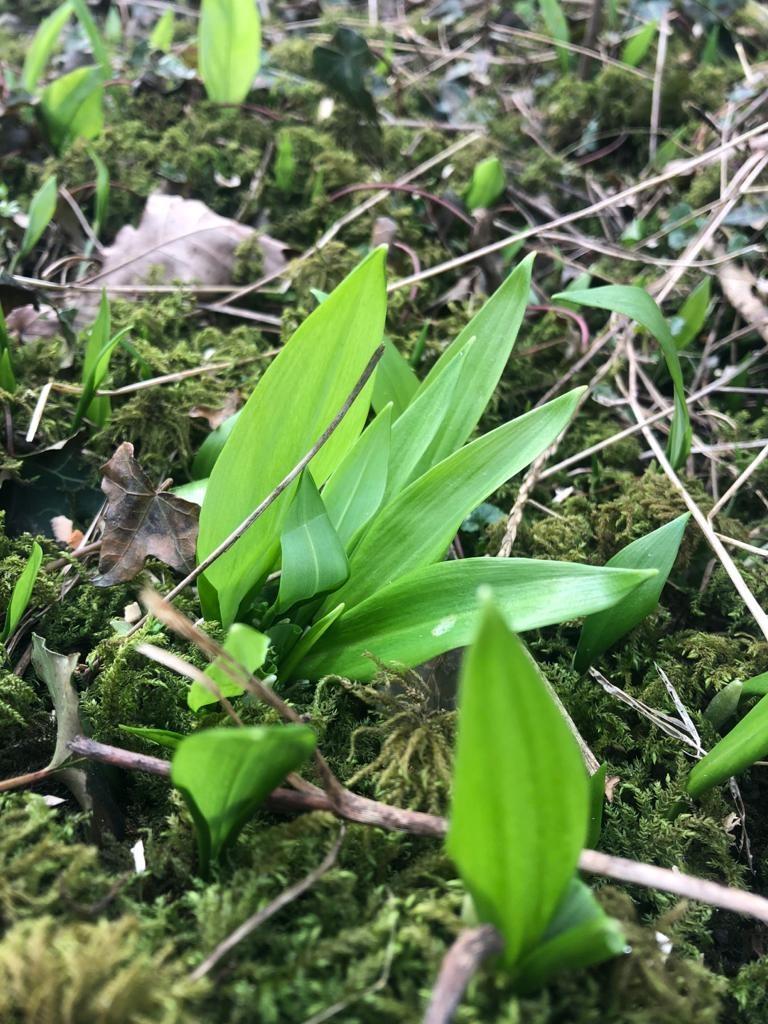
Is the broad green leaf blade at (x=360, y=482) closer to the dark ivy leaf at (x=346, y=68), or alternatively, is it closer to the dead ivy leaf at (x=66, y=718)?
the dead ivy leaf at (x=66, y=718)

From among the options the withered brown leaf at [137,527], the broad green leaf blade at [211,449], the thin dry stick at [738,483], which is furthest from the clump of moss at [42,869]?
the thin dry stick at [738,483]

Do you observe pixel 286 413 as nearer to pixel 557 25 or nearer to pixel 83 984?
→ pixel 83 984

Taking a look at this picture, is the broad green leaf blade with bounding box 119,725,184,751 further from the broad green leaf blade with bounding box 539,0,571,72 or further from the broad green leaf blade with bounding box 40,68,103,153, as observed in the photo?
the broad green leaf blade with bounding box 539,0,571,72

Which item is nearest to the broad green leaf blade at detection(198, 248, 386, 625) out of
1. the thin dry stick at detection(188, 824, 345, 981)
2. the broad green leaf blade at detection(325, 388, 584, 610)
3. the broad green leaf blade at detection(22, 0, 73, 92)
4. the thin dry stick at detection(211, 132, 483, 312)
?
the broad green leaf blade at detection(325, 388, 584, 610)

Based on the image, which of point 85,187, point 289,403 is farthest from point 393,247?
point 289,403

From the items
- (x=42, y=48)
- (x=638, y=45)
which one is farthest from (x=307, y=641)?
(x=638, y=45)

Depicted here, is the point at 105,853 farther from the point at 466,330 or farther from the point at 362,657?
the point at 466,330

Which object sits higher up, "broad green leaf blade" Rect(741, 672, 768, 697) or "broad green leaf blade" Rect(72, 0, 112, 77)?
"broad green leaf blade" Rect(72, 0, 112, 77)
